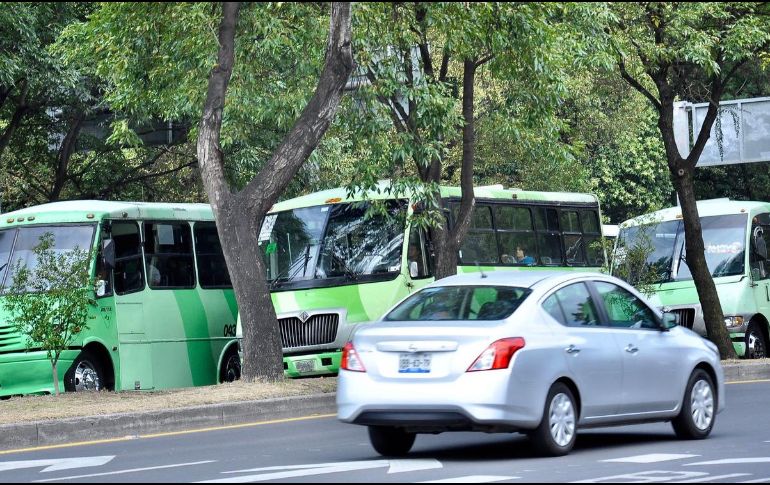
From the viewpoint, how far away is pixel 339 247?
893 inches

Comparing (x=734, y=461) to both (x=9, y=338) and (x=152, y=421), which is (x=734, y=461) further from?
(x=9, y=338)

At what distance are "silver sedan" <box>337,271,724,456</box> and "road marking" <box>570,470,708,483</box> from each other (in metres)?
1.12

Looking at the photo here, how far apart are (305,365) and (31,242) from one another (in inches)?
180

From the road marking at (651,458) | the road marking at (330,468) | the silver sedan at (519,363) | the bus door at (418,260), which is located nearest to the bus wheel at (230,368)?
the bus door at (418,260)

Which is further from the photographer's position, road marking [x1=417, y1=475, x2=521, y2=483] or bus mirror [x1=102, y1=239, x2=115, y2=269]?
bus mirror [x1=102, y1=239, x2=115, y2=269]

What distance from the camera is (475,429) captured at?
11.3 meters

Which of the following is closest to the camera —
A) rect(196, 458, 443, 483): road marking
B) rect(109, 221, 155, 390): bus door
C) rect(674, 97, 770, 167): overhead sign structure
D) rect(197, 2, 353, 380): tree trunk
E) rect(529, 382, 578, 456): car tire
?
rect(196, 458, 443, 483): road marking

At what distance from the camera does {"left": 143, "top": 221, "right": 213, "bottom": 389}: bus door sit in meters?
23.2

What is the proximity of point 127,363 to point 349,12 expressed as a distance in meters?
7.15

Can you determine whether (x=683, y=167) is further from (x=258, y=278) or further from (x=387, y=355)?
(x=387, y=355)

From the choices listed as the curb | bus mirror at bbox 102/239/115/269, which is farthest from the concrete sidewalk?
bus mirror at bbox 102/239/115/269

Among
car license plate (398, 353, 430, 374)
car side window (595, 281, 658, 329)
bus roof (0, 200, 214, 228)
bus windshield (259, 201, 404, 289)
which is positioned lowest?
car license plate (398, 353, 430, 374)

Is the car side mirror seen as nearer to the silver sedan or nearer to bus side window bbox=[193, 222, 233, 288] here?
the silver sedan

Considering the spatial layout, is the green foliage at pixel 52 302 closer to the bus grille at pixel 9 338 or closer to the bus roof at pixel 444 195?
the bus grille at pixel 9 338
